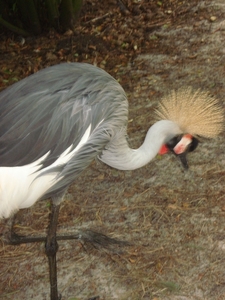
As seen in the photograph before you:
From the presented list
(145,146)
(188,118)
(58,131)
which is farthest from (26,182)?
(188,118)

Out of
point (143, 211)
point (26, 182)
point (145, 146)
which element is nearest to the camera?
point (26, 182)

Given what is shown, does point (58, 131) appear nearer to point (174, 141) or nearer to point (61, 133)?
point (61, 133)

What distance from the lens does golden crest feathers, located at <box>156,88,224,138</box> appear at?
207 centimetres

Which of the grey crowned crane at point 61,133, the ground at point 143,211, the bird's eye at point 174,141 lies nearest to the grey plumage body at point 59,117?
the grey crowned crane at point 61,133

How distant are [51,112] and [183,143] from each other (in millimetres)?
594

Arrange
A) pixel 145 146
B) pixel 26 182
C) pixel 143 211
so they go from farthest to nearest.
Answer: pixel 143 211
pixel 145 146
pixel 26 182

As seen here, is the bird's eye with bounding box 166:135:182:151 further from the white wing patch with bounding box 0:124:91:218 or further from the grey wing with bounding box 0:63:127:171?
the white wing patch with bounding box 0:124:91:218

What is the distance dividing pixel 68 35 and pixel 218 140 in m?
1.58

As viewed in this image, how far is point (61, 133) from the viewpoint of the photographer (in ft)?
5.77

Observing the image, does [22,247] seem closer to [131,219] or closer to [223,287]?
[131,219]

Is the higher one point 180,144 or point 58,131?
point 58,131

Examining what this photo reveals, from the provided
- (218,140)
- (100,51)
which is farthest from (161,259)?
(100,51)

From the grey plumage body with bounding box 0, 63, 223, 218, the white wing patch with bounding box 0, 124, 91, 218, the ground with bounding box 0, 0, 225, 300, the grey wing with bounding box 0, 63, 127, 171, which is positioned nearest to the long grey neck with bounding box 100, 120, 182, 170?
the grey plumage body with bounding box 0, 63, 223, 218

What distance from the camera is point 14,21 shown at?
144 inches
